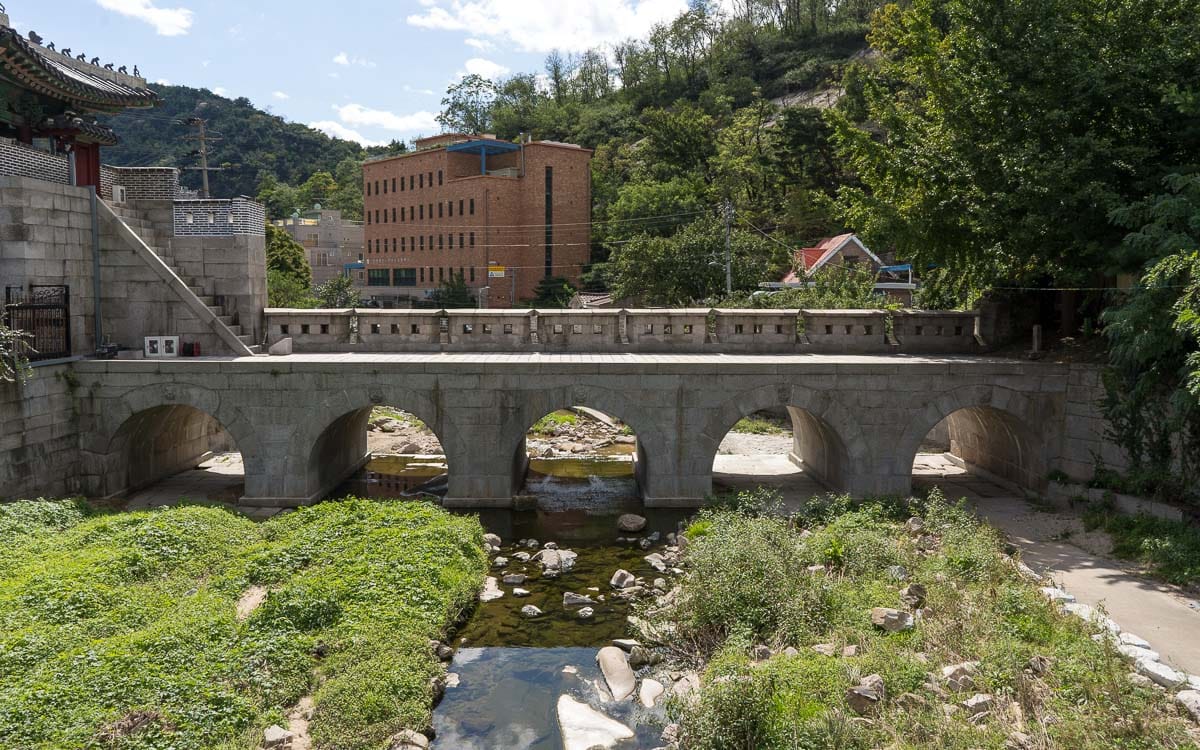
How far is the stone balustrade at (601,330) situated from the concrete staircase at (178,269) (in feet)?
3.20

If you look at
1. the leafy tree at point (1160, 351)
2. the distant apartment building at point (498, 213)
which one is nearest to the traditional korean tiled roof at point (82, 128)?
the leafy tree at point (1160, 351)

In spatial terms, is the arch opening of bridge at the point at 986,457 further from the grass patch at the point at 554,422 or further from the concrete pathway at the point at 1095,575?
the grass patch at the point at 554,422

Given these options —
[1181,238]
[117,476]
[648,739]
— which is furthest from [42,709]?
[1181,238]

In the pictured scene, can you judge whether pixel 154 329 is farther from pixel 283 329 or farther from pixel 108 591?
pixel 108 591

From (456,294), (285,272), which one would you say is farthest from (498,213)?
(285,272)

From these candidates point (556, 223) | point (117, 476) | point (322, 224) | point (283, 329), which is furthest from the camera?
point (322, 224)

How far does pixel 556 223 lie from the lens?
213 ft

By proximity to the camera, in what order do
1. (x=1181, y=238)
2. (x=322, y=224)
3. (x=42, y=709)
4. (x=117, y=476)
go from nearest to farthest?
(x=42, y=709)
(x=1181, y=238)
(x=117, y=476)
(x=322, y=224)

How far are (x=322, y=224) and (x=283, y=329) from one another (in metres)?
65.4

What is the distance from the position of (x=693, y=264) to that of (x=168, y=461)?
1116 inches

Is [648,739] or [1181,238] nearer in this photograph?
[648,739]

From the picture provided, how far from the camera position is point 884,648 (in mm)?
12539

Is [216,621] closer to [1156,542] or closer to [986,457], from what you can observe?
[1156,542]

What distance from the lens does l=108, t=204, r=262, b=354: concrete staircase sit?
23.8 metres
